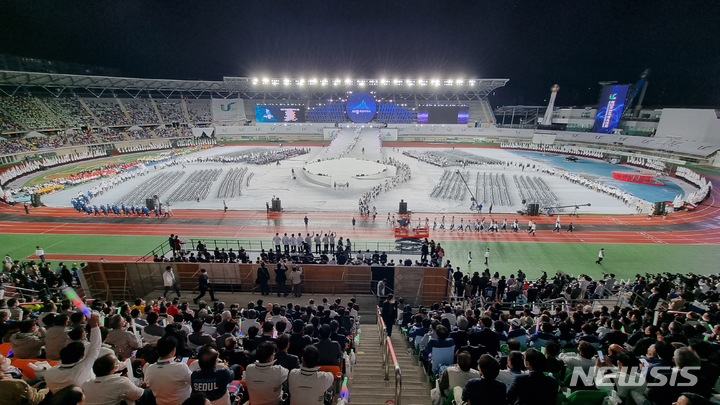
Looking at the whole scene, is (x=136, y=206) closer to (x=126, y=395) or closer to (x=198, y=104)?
(x=126, y=395)

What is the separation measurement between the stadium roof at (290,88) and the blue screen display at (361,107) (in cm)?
243

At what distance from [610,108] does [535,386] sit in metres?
69.4

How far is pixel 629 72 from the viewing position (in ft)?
180

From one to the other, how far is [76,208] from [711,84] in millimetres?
79994

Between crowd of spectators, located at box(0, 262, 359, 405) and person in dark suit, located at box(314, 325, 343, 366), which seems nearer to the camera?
crowd of spectators, located at box(0, 262, 359, 405)

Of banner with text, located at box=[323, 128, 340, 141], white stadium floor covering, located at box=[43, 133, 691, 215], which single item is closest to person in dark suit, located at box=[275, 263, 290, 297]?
white stadium floor covering, located at box=[43, 133, 691, 215]

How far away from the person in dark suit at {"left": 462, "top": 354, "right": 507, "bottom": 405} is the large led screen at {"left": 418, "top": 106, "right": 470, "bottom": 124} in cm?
7482

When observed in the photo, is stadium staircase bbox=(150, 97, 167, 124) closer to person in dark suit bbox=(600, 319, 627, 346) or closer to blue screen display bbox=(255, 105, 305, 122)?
blue screen display bbox=(255, 105, 305, 122)

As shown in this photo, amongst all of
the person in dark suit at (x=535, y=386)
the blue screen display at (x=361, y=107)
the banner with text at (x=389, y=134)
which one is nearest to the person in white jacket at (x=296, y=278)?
the person in dark suit at (x=535, y=386)

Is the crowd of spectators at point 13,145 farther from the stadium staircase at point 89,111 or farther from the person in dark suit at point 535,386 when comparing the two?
the person in dark suit at point 535,386

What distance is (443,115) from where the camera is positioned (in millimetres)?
73375

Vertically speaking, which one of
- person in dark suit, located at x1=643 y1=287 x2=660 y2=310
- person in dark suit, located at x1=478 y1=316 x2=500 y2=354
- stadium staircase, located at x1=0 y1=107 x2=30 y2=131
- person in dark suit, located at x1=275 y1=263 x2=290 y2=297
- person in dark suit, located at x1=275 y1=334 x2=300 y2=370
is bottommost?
person in dark suit, located at x1=275 y1=263 x2=290 y2=297

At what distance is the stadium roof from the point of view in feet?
199

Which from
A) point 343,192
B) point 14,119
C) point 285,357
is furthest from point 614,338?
point 14,119
